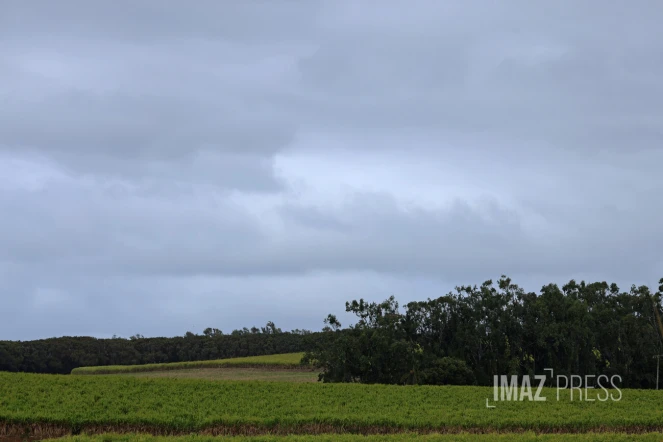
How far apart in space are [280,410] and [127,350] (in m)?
108

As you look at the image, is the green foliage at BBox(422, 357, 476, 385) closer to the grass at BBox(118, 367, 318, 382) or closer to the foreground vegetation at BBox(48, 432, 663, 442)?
the grass at BBox(118, 367, 318, 382)

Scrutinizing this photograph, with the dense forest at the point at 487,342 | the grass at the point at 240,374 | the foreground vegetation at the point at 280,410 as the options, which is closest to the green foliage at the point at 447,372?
the dense forest at the point at 487,342

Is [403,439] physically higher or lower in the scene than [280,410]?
higher

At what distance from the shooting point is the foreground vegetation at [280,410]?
39.8 meters

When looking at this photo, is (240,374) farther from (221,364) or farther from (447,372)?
(447,372)

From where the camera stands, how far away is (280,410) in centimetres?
4300

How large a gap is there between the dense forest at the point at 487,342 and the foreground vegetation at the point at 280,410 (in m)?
17.7

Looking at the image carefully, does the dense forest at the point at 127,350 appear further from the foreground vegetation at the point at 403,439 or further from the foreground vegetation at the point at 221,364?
the foreground vegetation at the point at 403,439

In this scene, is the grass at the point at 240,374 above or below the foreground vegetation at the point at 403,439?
below

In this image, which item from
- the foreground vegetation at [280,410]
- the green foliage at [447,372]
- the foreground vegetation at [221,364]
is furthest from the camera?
the foreground vegetation at [221,364]

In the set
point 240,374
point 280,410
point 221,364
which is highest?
point 280,410

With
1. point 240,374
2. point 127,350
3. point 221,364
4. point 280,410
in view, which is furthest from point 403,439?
point 127,350

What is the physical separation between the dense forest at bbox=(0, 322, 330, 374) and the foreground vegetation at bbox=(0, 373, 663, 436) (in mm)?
85435

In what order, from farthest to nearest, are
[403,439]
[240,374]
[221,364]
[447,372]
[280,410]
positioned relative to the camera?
[221,364], [240,374], [447,372], [280,410], [403,439]
